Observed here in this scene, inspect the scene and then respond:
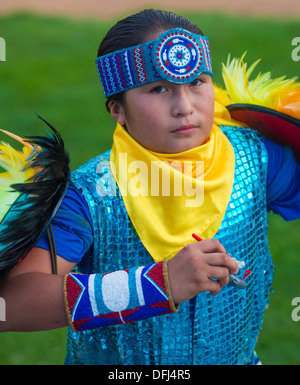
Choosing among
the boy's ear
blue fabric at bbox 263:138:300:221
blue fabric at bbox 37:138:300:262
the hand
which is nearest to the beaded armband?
the hand

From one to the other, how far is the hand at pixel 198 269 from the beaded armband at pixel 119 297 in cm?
3

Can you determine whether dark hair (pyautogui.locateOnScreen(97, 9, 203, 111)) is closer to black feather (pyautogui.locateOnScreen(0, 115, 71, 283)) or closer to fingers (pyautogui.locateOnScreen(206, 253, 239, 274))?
black feather (pyautogui.locateOnScreen(0, 115, 71, 283))

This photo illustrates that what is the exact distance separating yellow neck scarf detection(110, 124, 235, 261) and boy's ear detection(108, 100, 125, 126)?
44 millimetres

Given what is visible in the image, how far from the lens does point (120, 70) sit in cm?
208

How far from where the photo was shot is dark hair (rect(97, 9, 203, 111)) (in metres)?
2.07

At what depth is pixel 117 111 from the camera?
2.20 m

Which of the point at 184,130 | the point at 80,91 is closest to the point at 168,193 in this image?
the point at 184,130

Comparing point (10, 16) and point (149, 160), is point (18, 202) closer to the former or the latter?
point (149, 160)

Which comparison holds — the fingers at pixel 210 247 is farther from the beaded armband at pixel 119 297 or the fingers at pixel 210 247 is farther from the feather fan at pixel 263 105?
the feather fan at pixel 263 105

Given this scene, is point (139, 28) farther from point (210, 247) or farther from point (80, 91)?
point (80, 91)

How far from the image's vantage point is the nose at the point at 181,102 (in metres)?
2.00

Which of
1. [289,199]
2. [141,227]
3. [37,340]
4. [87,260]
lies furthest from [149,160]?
[37,340]

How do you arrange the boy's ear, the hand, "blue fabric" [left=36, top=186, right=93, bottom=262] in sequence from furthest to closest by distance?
the boy's ear < "blue fabric" [left=36, top=186, right=93, bottom=262] < the hand

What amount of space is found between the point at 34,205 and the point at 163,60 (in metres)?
0.60
